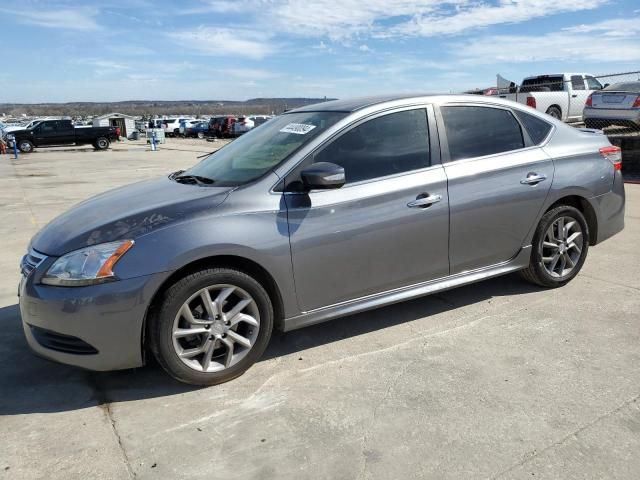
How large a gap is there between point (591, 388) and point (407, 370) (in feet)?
3.41

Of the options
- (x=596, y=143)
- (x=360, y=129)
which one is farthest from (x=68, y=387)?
(x=596, y=143)

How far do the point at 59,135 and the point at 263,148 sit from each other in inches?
1177

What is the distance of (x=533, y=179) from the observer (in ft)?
13.7

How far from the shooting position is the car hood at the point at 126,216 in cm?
302

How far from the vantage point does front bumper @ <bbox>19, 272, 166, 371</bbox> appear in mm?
2846

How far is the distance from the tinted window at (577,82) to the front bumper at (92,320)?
17.7 metres

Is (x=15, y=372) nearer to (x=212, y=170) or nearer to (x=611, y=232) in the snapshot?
(x=212, y=170)

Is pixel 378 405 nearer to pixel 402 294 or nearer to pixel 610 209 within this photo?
pixel 402 294

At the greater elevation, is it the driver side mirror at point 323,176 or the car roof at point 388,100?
the car roof at point 388,100

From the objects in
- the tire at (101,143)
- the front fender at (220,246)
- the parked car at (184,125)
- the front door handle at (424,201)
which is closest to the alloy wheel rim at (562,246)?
the front door handle at (424,201)

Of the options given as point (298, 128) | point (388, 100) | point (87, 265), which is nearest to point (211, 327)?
point (87, 265)

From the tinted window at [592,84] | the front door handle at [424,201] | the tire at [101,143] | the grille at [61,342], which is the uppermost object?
the tinted window at [592,84]

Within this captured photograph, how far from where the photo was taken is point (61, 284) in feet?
9.50

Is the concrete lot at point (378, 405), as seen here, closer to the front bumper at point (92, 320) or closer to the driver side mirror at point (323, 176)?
the front bumper at point (92, 320)
